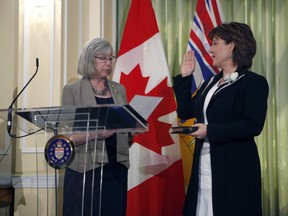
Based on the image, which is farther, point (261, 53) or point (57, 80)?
point (261, 53)

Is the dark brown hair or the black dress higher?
the dark brown hair

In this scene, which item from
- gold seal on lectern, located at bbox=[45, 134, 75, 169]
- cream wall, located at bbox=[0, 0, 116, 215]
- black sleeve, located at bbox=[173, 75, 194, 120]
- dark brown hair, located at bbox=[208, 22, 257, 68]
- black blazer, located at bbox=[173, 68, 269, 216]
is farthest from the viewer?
cream wall, located at bbox=[0, 0, 116, 215]

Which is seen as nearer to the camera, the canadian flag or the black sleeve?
the black sleeve

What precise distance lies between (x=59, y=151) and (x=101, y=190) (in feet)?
1.09

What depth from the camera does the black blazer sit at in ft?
7.57

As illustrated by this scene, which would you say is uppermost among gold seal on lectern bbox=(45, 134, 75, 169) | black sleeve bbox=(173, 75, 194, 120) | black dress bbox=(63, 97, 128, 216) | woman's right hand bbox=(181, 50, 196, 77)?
woman's right hand bbox=(181, 50, 196, 77)

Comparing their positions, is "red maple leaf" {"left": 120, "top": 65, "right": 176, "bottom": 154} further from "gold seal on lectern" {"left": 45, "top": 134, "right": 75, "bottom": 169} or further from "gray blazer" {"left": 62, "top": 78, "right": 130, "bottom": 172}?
"gold seal on lectern" {"left": 45, "top": 134, "right": 75, "bottom": 169}

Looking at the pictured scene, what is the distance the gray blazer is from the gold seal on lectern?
0.04 m

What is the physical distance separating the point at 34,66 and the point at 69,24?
39cm

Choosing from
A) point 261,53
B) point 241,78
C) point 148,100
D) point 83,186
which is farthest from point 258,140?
point 83,186

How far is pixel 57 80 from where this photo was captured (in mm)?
3414

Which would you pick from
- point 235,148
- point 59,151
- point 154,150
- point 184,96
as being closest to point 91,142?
point 59,151

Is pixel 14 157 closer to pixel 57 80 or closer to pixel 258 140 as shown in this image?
pixel 57 80

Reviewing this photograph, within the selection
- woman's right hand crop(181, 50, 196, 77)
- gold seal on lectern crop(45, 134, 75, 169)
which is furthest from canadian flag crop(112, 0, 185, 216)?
gold seal on lectern crop(45, 134, 75, 169)
